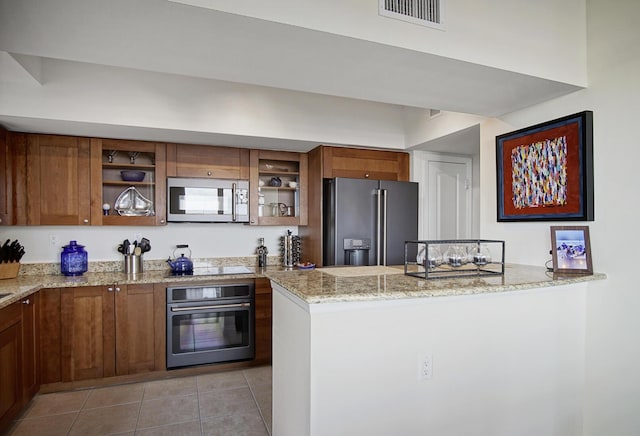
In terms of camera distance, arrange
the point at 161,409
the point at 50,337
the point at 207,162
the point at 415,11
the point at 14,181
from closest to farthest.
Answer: the point at 415,11 < the point at 161,409 < the point at 50,337 < the point at 14,181 < the point at 207,162

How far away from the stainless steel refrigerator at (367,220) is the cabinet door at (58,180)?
2.08 m

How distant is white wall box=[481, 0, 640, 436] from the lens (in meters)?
1.84

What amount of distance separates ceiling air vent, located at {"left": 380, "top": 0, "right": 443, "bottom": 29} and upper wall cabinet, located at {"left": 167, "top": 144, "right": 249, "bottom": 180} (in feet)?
7.38

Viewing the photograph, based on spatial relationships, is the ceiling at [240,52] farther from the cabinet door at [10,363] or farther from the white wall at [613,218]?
the cabinet door at [10,363]

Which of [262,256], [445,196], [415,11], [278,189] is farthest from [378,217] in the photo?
[415,11]

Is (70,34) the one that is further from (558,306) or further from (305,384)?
(558,306)

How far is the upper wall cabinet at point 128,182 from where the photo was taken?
10.4 ft

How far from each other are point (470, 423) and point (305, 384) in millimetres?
916

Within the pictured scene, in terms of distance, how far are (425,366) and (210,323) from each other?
209 centimetres

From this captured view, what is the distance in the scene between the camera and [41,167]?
→ 3.02 m

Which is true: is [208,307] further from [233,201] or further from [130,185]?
[130,185]

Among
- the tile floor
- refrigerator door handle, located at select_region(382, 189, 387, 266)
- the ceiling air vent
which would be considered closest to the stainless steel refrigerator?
refrigerator door handle, located at select_region(382, 189, 387, 266)

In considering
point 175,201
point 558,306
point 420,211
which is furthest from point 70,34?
point 420,211

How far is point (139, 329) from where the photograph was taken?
303cm
